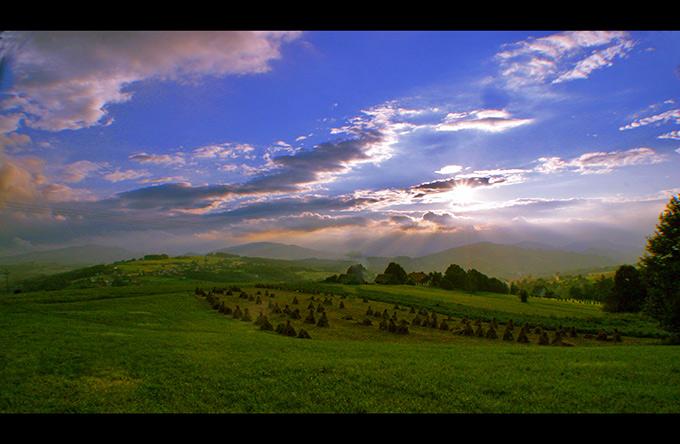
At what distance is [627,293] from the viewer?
211 ft

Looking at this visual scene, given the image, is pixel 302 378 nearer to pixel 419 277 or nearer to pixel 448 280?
pixel 448 280

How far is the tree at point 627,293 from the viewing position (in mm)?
63438

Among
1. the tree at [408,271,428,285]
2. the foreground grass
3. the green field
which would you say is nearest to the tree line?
the tree at [408,271,428,285]

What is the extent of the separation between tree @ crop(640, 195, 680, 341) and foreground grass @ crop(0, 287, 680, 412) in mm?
18788

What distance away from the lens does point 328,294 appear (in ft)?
181

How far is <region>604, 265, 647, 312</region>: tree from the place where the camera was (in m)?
63.4

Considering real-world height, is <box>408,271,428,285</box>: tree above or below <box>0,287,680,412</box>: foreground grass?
below

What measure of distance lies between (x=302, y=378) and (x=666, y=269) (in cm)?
3675

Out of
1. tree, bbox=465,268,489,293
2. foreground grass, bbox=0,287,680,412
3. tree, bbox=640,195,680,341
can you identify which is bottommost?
tree, bbox=465,268,489,293

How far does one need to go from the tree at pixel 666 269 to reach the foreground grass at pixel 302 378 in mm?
18788

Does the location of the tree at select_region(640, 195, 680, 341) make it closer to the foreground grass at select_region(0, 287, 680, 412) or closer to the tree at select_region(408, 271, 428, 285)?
the foreground grass at select_region(0, 287, 680, 412)

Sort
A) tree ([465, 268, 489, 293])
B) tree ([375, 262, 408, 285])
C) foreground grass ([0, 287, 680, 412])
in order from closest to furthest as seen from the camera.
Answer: foreground grass ([0, 287, 680, 412]) < tree ([465, 268, 489, 293]) < tree ([375, 262, 408, 285])

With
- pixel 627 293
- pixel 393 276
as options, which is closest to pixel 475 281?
pixel 393 276

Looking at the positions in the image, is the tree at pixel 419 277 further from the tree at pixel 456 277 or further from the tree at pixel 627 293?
the tree at pixel 627 293
